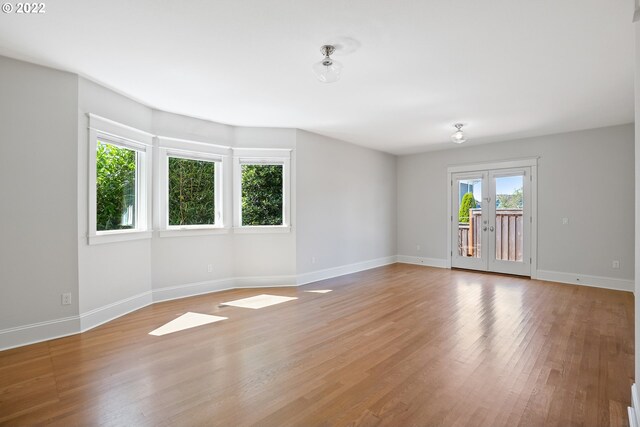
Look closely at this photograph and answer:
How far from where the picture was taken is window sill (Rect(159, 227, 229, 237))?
459 cm

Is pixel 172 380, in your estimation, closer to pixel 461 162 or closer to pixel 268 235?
pixel 268 235

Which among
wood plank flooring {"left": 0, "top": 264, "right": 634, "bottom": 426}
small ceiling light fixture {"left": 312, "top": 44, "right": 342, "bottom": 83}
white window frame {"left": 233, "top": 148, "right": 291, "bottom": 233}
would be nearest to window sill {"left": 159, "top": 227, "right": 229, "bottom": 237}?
→ white window frame {"left": 233, "top": 148, "right": 291, "bottom": 233}

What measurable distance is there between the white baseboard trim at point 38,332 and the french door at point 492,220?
6757 mm

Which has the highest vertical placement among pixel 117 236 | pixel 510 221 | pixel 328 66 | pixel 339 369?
pixel 328 66

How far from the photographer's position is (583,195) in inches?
217

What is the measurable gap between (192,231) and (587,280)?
6.64m

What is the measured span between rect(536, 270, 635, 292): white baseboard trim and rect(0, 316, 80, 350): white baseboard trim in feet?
23.6

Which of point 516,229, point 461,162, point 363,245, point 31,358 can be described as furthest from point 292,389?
point 461,162

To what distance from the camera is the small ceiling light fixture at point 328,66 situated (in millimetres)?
2775

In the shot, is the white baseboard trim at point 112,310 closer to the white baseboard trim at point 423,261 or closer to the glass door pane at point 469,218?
the white baseboard trim at point 423,261

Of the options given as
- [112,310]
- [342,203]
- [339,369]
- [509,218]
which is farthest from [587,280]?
[112,310]

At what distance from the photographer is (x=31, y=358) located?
2.78 m

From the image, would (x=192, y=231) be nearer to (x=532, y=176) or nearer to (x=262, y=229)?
(x=262, y=229)

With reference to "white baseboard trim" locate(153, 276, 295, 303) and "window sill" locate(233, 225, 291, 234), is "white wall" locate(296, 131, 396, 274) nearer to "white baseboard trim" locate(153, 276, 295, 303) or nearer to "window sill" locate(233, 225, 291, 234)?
"window sill" locate(233, 225, 291, 234)
